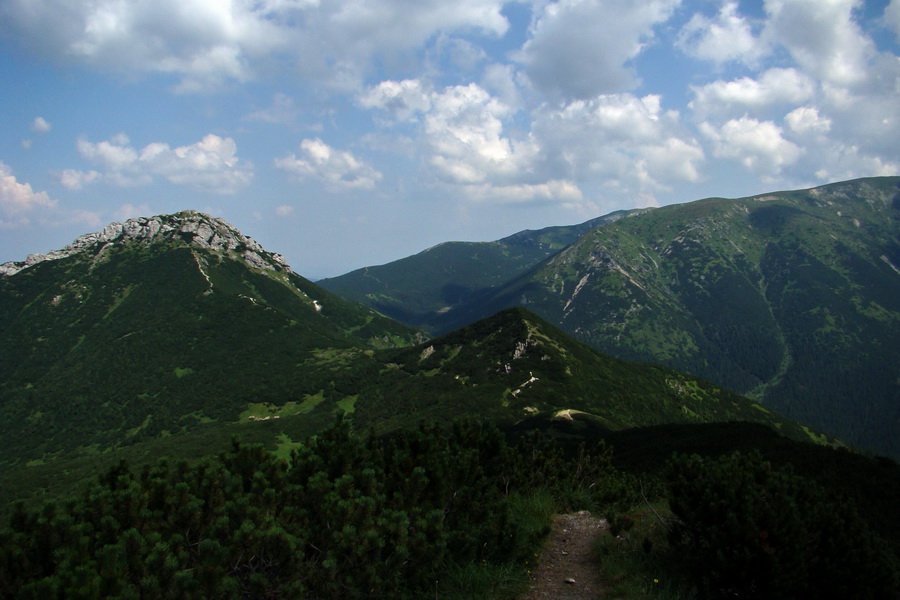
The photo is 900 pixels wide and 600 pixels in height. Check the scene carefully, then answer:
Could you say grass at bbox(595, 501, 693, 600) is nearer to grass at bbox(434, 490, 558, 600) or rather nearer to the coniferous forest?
the coniferous forest

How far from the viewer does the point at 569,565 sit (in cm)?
1228

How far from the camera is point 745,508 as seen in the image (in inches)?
362

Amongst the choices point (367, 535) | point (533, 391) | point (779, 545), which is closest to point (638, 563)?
point (779, 545)

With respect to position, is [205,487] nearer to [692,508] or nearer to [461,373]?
[692,508]

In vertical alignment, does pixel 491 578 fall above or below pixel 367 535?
below

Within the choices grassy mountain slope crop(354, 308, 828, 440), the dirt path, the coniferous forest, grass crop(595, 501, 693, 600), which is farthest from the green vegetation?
grassy mountain slope crop(354, 308, 828, 440)

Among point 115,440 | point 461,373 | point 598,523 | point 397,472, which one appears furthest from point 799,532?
point 115,440

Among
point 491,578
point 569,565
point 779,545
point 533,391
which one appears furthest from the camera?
point 533,391

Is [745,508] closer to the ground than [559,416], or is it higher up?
higher up

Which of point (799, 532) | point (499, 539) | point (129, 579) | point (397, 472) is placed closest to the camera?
point (129, 579)

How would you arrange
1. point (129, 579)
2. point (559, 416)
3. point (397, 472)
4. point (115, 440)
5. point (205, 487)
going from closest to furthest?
point (129, 579)
point (205, 487)
point (397, 472)
point (559, 416)
point (115, 440)

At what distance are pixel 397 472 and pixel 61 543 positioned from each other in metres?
6.86

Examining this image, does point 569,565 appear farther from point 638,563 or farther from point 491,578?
point 491,578

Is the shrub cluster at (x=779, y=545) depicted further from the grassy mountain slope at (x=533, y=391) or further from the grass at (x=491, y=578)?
the grassy mountain slope at (x=533, y=391)
